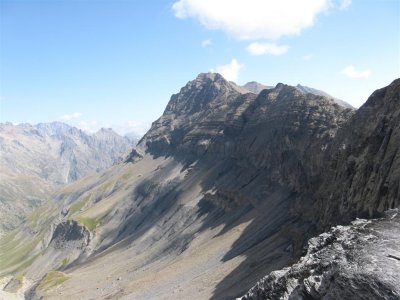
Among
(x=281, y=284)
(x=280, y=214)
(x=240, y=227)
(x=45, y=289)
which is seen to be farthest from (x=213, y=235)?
(x=281, y=284)

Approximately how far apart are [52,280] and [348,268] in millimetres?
162026

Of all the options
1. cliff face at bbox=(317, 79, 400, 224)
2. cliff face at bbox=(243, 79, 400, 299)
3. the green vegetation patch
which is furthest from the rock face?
the green vegetation patch

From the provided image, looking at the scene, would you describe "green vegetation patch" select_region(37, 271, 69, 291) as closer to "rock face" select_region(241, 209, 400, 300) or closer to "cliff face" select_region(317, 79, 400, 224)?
"cliff face" select_region(317, 79, 400, 224)

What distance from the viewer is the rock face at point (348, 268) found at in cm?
2414

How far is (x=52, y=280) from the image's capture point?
168 m

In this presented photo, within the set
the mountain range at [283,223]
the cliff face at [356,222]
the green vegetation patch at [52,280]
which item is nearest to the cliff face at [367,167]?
the cliff face at [356,222]

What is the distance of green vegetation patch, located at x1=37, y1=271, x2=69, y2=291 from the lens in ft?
533

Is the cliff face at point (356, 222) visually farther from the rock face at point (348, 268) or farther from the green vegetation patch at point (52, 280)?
the green vegetation patch at point (52, 280)

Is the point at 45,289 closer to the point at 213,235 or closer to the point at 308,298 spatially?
the point at 213,235

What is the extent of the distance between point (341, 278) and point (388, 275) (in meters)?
2.54

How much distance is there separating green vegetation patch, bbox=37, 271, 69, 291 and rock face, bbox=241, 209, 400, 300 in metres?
146

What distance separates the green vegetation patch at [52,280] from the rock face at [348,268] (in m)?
146

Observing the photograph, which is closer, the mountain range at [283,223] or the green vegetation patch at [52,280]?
the mountain range at [283,223]

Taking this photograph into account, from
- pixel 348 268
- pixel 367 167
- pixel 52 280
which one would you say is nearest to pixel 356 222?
pixel 348 268
